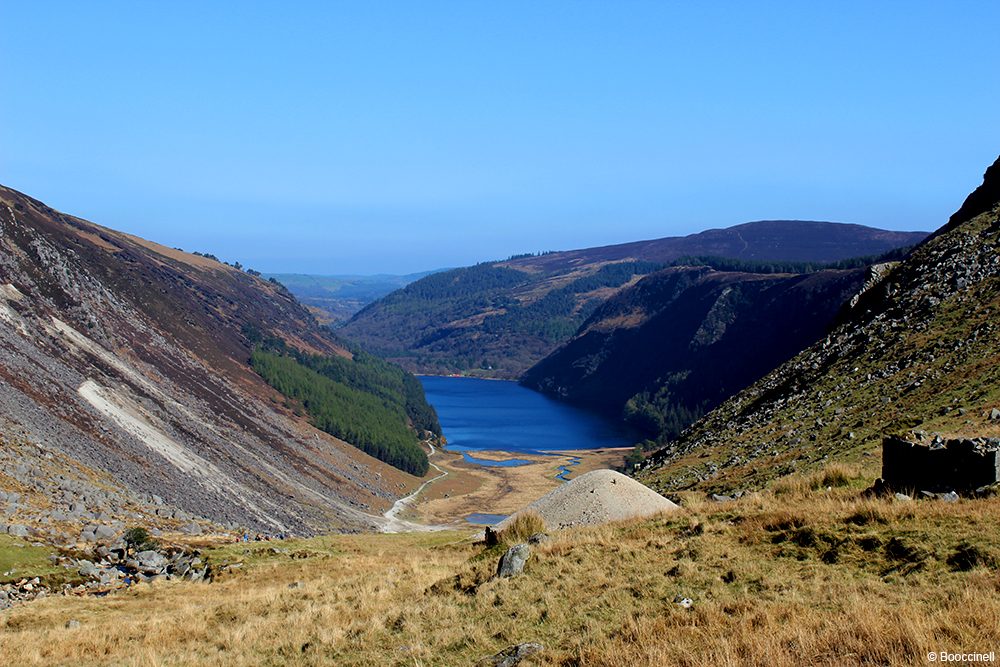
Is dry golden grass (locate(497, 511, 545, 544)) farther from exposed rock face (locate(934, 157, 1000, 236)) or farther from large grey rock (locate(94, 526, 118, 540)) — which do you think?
exposed rock face (locate(934, 157, 1000, 236))

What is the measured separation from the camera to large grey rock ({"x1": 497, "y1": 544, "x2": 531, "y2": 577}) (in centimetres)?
1866

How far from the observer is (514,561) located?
19000mm

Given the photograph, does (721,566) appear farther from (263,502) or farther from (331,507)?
(331,507)

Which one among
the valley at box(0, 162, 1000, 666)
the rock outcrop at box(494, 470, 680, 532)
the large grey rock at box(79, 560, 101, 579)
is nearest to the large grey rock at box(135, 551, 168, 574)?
the valley at box(0, 162, 1000, 666)

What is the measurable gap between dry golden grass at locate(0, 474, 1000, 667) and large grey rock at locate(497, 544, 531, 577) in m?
0.26

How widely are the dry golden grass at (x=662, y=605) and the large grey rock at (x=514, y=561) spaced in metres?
0.26

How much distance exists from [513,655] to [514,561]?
549 centimetres

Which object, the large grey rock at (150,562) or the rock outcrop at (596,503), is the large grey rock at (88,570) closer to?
the large grey rock at (150,562)

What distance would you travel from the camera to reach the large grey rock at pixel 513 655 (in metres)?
13.3

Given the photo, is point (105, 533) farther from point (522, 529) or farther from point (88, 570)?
point (522, 529)

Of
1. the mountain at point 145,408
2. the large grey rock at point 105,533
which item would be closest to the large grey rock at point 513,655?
the large grey rock at point 105,533

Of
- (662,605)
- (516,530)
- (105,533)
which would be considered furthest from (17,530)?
(662,605)

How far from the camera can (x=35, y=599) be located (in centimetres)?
2891

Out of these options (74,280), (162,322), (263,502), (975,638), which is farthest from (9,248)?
(975,638)
